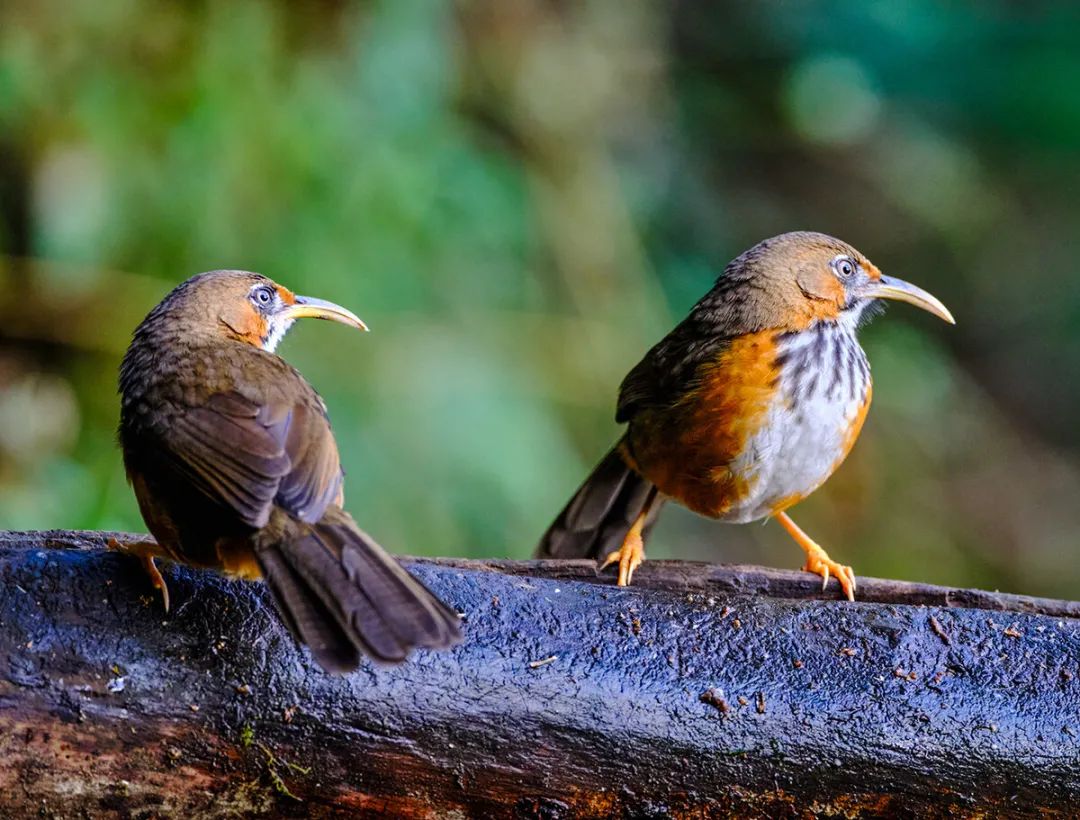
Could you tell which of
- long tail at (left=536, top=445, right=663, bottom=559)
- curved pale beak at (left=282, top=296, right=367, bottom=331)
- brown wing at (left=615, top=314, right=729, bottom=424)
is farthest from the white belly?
curved pale beak at (left=282, top=296, right=367, bottom=331)

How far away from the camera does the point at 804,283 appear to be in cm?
457

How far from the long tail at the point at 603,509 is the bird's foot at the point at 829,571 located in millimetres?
710

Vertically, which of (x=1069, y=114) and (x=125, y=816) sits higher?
(x=1069, y=114)

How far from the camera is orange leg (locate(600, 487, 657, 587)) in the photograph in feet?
13.9

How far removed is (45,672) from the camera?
288 cm

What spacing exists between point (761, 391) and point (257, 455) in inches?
71.1

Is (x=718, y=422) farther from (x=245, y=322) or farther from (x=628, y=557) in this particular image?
(x=245, y=322)

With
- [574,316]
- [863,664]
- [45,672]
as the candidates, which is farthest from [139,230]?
[863,664]

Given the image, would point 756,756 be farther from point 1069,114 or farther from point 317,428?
point 1069,114

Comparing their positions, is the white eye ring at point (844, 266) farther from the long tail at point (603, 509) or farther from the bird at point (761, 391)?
the long tail at point (603, 509)

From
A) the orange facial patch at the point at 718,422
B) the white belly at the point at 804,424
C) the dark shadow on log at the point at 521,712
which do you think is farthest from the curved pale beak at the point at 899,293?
the dark shadow on log at the point at 521,712

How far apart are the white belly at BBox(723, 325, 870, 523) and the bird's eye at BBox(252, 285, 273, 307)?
5.18 feet

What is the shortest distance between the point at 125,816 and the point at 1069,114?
22.4 feet

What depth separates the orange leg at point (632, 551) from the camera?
4.24 meters
